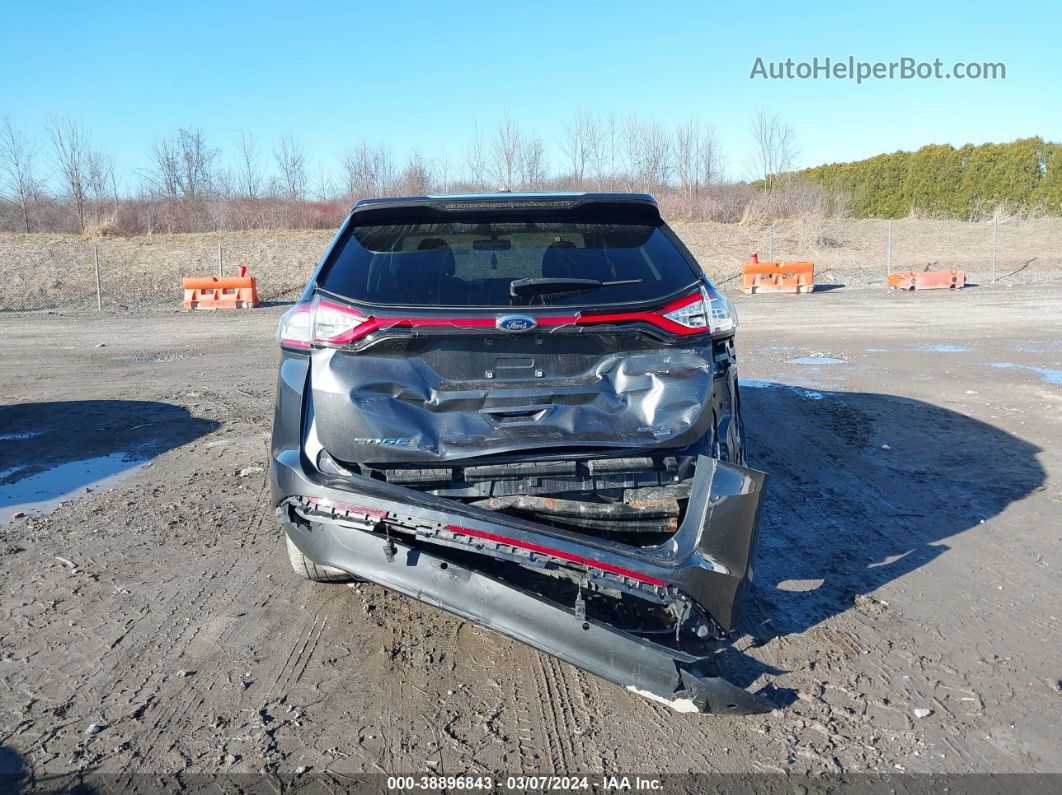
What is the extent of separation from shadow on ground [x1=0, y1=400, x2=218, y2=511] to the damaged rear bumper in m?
3.59

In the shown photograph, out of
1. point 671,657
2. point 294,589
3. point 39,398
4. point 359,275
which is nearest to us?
point 671,657

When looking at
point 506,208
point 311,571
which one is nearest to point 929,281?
point 506,208

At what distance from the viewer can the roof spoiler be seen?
3852 mm

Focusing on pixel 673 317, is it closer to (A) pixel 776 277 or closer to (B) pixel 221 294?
(B) pixel 221 294

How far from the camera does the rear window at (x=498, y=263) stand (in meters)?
3.51

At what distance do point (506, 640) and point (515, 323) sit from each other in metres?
1.46

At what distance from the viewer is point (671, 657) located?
119 inches

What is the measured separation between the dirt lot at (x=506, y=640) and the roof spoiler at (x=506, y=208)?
183 centimetres

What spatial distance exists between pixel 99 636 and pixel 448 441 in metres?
1.94

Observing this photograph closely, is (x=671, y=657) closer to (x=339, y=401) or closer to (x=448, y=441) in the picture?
(x=448, y=441)

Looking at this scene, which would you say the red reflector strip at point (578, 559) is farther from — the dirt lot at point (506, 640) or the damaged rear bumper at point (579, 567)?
the dirt lot at point (506, 640)

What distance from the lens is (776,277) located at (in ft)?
83.1

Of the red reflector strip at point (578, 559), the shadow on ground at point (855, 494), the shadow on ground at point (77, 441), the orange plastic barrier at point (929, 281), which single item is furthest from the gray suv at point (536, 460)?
the orange plastic barrier at point (929, 281)

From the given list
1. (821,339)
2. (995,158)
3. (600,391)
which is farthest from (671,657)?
(995,158)
